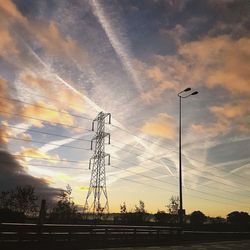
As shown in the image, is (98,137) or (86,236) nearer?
(86,236)

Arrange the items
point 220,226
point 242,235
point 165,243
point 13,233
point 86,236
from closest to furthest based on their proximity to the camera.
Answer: point 13,233 → point 86,236 → point 165,243 → point 242,235 → point 220,226

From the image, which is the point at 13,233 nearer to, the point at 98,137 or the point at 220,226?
the point at 98,137

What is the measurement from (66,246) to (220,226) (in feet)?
139

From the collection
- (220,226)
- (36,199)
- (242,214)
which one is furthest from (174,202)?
(220,226)

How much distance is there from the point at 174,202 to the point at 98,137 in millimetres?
75886

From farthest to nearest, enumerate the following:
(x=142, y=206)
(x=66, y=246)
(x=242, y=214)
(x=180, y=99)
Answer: (x=242, y=214)
(x=142, y=206)
(x=180, y=99)
(x=66, y=246)

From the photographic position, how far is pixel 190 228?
161 feet

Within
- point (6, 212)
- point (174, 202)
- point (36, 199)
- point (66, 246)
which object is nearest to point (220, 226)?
point (6, 212)

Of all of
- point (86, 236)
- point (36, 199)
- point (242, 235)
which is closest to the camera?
point (86, 236)

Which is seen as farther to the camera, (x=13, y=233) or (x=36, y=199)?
→ (x=36, y=199)

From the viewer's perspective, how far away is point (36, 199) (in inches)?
3477

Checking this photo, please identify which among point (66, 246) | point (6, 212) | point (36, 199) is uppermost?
point (36, 199)

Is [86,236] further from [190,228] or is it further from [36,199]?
[36,199]

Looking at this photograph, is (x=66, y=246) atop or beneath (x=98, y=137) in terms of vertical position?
beneath
